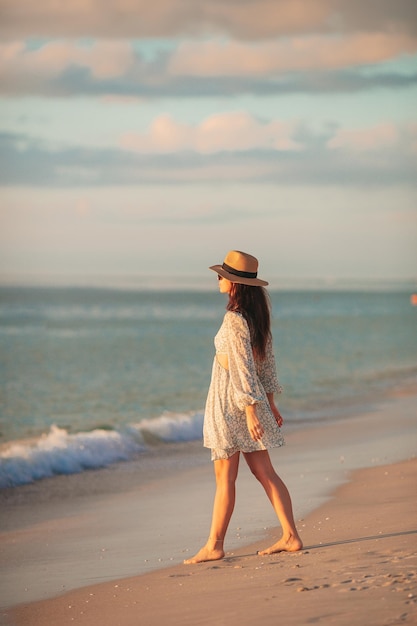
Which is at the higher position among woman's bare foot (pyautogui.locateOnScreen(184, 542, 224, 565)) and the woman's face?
the woman's face

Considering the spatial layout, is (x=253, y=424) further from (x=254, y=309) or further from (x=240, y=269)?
(x=240, y=269)

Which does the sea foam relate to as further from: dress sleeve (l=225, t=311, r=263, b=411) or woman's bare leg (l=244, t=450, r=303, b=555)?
dress sleeve (l=225, t=311, r=263, b=411)

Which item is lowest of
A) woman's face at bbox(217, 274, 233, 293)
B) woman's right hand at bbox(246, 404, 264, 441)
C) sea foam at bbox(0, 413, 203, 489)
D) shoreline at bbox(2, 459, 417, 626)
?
shoreline at bbox(2, 459, 417, 626)

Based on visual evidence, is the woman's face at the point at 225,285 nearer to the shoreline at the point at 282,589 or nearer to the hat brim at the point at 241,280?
the hat brim at the point at 241,280

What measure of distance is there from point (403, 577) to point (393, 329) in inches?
2027

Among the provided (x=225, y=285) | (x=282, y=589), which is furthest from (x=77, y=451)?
(x=282, y=589)

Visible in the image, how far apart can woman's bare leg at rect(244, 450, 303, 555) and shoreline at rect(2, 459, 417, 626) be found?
0.28 feet

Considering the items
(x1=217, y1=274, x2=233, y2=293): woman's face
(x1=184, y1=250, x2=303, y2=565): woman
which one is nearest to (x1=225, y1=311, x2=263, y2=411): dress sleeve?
(x1=184, y1=250, x2=303, y2=565): woman

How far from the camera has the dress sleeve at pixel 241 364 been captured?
6020mm

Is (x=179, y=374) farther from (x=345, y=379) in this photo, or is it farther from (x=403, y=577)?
(x=403, y=577)

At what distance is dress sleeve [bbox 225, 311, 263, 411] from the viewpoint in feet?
19.7

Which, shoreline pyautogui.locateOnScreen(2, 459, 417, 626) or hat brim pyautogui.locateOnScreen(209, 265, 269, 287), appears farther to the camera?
hat brim pyautogui.locateOnScreen(209, 265, 269, 287)

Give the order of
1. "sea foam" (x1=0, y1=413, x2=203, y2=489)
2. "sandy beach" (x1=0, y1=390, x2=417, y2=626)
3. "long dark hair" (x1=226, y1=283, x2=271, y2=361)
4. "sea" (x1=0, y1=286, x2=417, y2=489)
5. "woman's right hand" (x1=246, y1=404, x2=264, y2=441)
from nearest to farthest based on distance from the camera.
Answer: "sandy beach" (x1=0, y1=390, x2=417, y2=626) < "woman's right hand" (x1=246, y1=404, x2=264, y2=441) < "long dark hair" (x1=226, y1=283, x2=271, y2=361) < "sea foam" (x1=0, y1=413, x2=203, y2=489) < "sea" (x1=0, y1=286, x2=417, y2=489)

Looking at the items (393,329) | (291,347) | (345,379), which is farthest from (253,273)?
(393,329)
